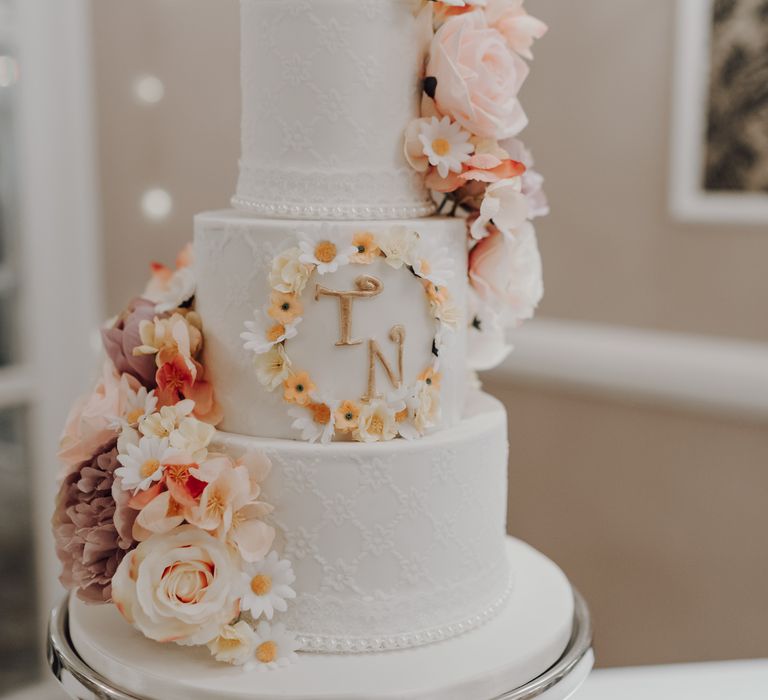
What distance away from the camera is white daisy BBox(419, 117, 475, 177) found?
1231 mm

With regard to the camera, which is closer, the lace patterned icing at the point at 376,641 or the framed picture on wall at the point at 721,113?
the lace patterned icing at the point at 376,641

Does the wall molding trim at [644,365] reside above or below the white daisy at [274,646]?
above

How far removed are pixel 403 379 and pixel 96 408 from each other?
1.31 ft

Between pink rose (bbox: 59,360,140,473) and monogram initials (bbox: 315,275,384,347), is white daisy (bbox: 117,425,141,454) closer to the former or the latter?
pink rose (bbox: 59,360,140,473)

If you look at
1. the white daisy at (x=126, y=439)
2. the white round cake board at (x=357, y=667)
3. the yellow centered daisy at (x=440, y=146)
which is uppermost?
the yellow centered daisy at (x=440, y=146)

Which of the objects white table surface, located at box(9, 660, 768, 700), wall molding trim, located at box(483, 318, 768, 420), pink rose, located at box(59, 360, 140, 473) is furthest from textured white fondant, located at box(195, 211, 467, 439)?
wall molding trim, located at box(483, 318, 768, 420)

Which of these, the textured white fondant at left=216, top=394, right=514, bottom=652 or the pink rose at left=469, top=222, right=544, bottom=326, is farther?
the pink rose at left=469, top=222, right=544, bottom=326

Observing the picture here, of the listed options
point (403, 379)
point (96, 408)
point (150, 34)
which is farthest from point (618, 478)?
point (150, 34)

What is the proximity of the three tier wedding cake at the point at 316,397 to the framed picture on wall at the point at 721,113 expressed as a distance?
41.1 inches

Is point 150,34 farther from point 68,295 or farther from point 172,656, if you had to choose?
point 172,656

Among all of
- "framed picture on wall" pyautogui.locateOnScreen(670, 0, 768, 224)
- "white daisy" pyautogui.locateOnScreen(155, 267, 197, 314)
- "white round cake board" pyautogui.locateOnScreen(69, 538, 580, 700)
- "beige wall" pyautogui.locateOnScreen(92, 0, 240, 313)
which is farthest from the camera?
"beige wall" pyautogui.locateOnScreen(92, 0, 240, 313)

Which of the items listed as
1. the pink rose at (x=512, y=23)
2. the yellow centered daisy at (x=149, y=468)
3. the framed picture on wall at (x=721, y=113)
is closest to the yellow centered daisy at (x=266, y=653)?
the yellow centered daisy at (x=149, y=468)

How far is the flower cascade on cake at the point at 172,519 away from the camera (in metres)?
1.14

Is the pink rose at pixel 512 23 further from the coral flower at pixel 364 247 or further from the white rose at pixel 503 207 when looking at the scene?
the coral flower at pixel 364 247
